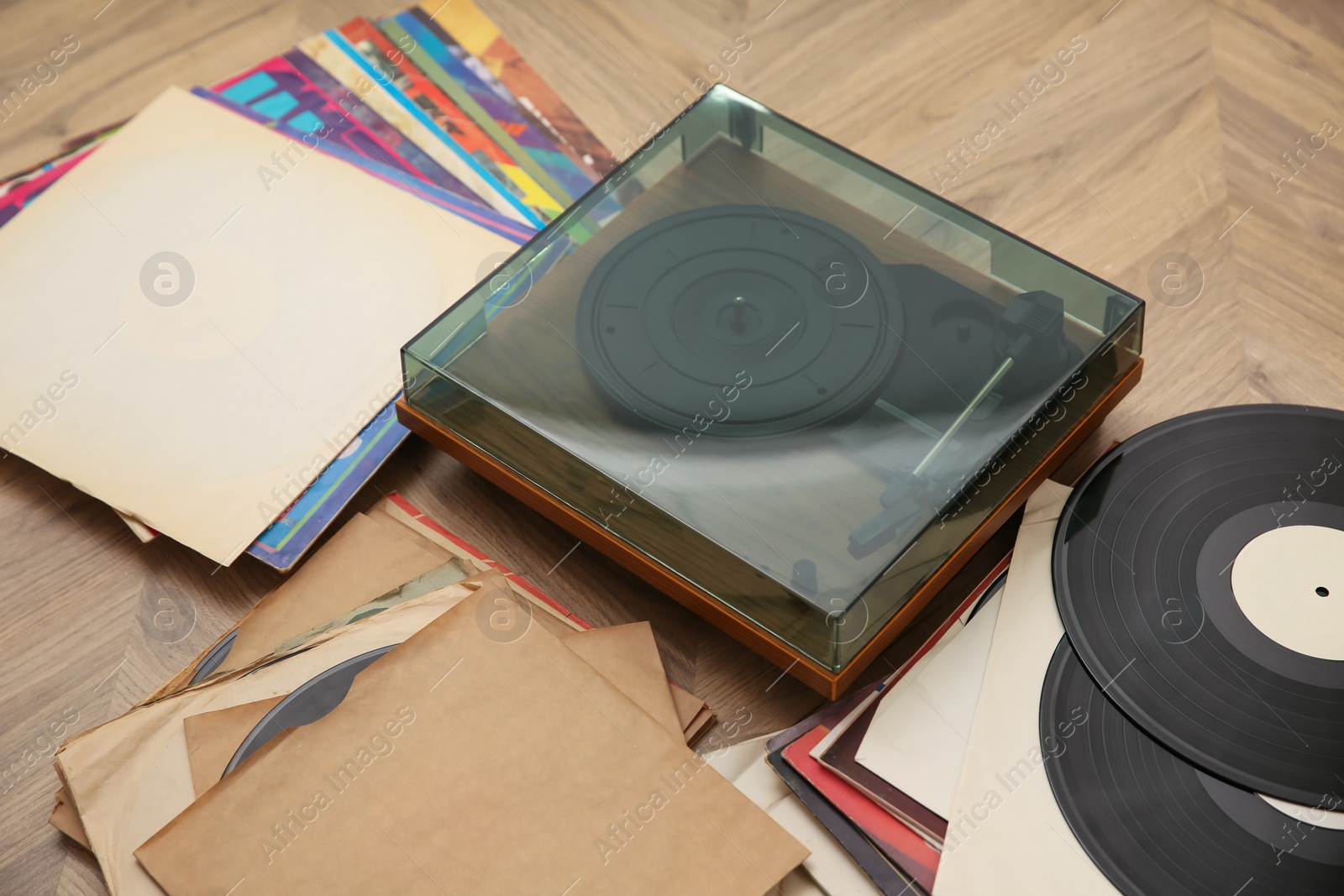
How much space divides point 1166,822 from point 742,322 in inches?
21.2

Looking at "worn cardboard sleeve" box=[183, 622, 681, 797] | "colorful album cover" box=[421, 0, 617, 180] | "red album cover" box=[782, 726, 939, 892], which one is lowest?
"red album cover" box=[782, 726, 939, 892]

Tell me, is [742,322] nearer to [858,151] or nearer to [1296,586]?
[858,151]

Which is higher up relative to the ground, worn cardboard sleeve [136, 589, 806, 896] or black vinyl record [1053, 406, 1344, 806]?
worn cardboard sleeve [136, 589, 806, 896]

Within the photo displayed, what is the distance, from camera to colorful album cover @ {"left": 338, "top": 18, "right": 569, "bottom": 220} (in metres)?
1.35

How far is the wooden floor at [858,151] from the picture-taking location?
107cm

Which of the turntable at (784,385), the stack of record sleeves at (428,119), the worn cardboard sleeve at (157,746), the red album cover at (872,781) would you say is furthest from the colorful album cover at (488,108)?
the red album cover at (872,781)

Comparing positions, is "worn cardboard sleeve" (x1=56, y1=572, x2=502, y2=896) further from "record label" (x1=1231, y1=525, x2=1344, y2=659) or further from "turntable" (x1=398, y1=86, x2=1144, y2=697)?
"record label" (x1=1231, y1=525, x2=1344, y2=659)

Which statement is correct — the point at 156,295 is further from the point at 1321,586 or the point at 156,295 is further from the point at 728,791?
the point at 1321,586

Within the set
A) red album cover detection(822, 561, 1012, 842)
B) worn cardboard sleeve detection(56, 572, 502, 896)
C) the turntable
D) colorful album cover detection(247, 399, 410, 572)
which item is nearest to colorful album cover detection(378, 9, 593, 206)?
the turntable

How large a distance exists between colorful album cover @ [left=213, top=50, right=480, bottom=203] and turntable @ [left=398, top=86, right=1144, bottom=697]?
29 centimetres

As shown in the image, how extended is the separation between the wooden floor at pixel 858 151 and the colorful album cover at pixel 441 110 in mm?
55

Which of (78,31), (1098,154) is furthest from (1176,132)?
(78,31)

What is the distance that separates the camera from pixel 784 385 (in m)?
1.06

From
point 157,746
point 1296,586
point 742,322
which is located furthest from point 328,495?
point 1296,586
